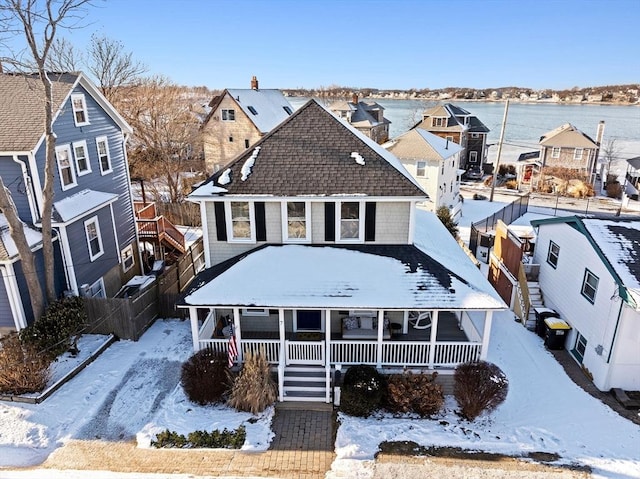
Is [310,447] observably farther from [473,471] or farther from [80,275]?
[80,275]

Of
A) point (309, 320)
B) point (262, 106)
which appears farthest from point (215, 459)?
point (262, 106)

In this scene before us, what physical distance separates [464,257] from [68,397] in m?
13.8

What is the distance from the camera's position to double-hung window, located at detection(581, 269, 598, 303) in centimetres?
1359

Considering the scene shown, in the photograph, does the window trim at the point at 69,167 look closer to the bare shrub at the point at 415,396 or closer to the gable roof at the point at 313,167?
the gable roof at the point at 313,167

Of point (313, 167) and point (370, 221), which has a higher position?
point (313, 167)

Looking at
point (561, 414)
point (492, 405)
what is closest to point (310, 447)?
point (492, 405)

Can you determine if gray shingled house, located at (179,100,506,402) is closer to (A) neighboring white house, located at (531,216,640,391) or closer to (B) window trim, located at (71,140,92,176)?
(A) neighboring white house, located at (531,216,640,391)

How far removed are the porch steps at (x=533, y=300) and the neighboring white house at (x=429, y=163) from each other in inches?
473

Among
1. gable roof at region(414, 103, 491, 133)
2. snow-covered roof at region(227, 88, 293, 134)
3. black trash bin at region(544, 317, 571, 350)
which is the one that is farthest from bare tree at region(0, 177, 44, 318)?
gable roof at region(414, 103, 491, 133)

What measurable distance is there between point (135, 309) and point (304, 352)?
675 cm

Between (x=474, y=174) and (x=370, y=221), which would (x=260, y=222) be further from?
(x=474, y=174)

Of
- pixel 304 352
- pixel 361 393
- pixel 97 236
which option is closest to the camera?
pixel 361 393

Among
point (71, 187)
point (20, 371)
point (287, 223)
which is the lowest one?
point (20, 371)

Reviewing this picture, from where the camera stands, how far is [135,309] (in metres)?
15.2
